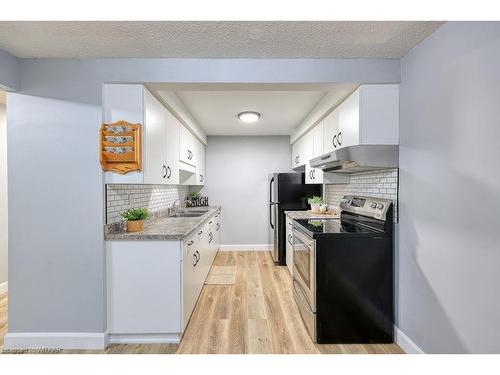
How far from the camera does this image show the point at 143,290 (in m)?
2.10

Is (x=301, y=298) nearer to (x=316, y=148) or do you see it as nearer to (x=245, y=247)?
(x=316, y=148)

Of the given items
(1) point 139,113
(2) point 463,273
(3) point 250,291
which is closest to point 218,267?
(3) point 250,291

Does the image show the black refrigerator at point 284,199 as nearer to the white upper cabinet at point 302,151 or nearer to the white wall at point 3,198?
the white upper cabinet at point 302,151

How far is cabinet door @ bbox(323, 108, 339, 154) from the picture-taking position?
269cm

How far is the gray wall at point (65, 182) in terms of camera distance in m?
2.05

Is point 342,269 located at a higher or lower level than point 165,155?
lower

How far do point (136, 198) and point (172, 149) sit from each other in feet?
2.20

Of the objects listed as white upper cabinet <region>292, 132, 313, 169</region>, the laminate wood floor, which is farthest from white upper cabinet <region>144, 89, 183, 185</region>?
white upper cabinet <region>292, 132, 313, 169</region>

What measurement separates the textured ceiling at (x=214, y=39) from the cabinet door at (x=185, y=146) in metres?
1.42

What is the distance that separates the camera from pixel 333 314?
2096 millimetres

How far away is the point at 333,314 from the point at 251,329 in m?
0.76

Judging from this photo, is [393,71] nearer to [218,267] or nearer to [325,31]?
[325,31]

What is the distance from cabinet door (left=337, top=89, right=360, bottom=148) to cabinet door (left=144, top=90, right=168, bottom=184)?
5.80 ft

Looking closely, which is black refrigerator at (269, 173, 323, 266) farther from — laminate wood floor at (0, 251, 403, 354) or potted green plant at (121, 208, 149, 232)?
potted green plant at (121, 208, 149, 232)
